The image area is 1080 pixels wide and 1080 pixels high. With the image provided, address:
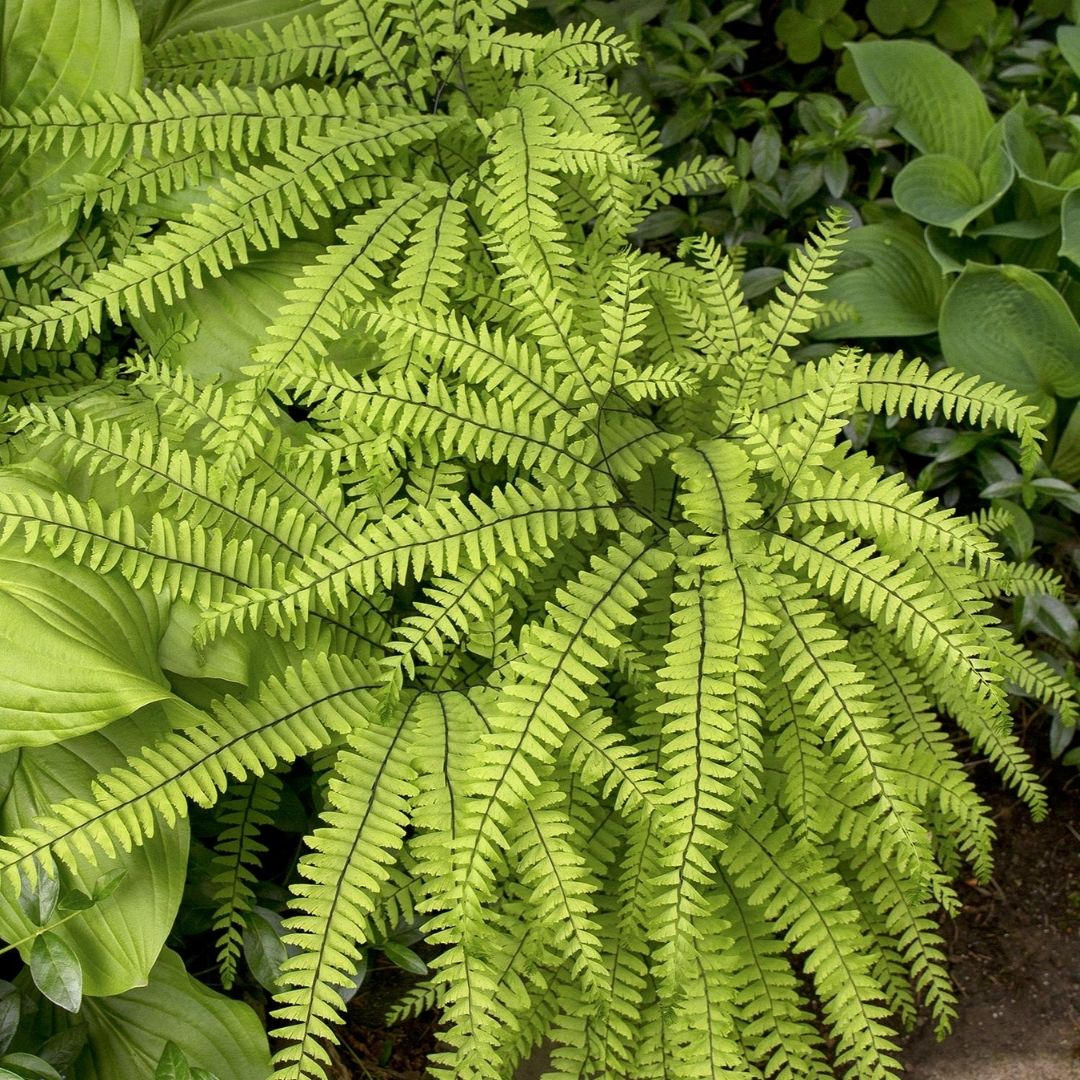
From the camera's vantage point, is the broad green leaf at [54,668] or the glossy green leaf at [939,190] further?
the glossy green leaf at [939,190]

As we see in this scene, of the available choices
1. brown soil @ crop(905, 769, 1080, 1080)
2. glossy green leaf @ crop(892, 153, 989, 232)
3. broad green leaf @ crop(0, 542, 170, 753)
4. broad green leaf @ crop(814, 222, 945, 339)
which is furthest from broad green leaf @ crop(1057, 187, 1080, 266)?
broad green leaf @ crop(0, 542, 170, 753)

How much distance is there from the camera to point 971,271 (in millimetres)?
3125

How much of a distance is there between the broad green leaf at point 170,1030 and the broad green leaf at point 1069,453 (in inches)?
113

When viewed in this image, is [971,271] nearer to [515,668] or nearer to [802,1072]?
[515,668]

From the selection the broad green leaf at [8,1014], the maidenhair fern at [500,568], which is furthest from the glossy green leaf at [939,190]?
the broad green leaf at [8,1014]

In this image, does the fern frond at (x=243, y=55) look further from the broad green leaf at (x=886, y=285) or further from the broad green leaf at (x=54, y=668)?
the broad green leaf at (x=886, y=285)

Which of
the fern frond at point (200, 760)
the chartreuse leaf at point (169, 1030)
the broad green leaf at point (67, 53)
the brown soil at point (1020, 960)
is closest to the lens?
the fern frond at point (200, 760)

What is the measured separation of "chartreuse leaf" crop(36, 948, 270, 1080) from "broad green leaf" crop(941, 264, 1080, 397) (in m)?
2.67

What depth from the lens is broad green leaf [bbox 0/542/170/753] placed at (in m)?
1.98

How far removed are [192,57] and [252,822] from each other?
1.99 meters

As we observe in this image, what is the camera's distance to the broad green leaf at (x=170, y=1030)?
2.32 meters

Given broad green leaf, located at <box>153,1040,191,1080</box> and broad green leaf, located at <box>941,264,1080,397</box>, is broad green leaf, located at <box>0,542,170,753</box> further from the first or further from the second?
broad green leaf, located at <box>941,264,1080,397</box>

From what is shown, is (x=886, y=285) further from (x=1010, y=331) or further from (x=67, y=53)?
(x=67, y=53)

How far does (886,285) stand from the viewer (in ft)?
11.2
